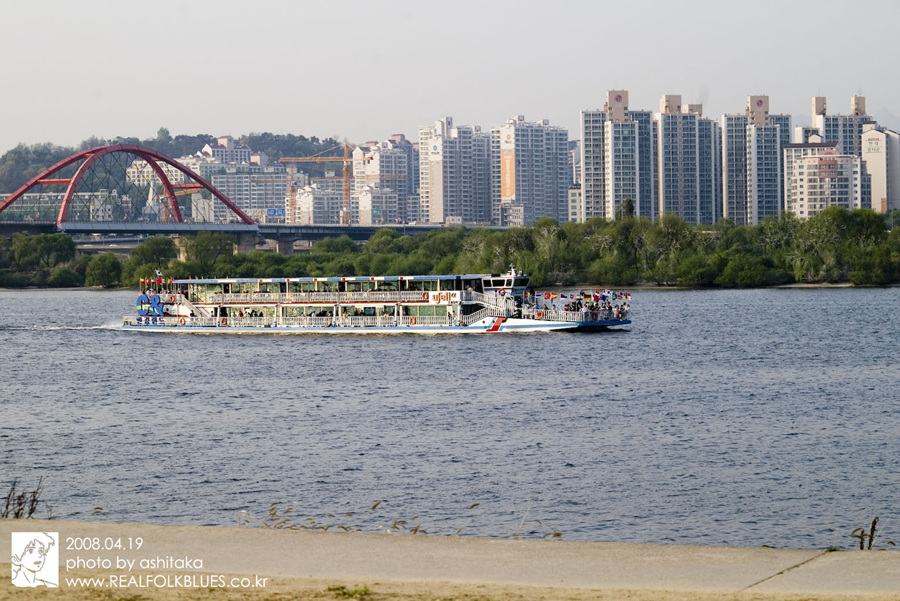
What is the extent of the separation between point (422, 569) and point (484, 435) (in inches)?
752

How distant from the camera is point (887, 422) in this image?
106ft

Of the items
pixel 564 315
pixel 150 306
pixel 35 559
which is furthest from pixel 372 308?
pixel 35 559

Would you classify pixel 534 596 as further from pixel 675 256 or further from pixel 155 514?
pixel 675 256

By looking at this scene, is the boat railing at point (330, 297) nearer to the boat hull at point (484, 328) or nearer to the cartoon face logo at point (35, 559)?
the boat hull at point (484, 328)

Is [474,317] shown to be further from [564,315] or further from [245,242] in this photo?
[245,242]

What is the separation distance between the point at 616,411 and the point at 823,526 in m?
15.1

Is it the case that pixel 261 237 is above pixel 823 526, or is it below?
above

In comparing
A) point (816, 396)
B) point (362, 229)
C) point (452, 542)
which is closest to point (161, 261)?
point (362, 229)

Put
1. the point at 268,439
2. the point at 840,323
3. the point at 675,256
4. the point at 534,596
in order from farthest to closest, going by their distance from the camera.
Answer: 1. the point at 675,256
2. the point at 840,323
3. the point at 268,439
4. the point at 534,596

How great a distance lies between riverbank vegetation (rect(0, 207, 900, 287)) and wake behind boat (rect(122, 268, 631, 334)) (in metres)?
42.8

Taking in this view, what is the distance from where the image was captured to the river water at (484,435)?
71.8ft

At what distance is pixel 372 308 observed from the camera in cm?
6912

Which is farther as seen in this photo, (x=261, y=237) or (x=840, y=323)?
(x=261, y=237)

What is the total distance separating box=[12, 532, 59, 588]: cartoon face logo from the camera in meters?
11.2
